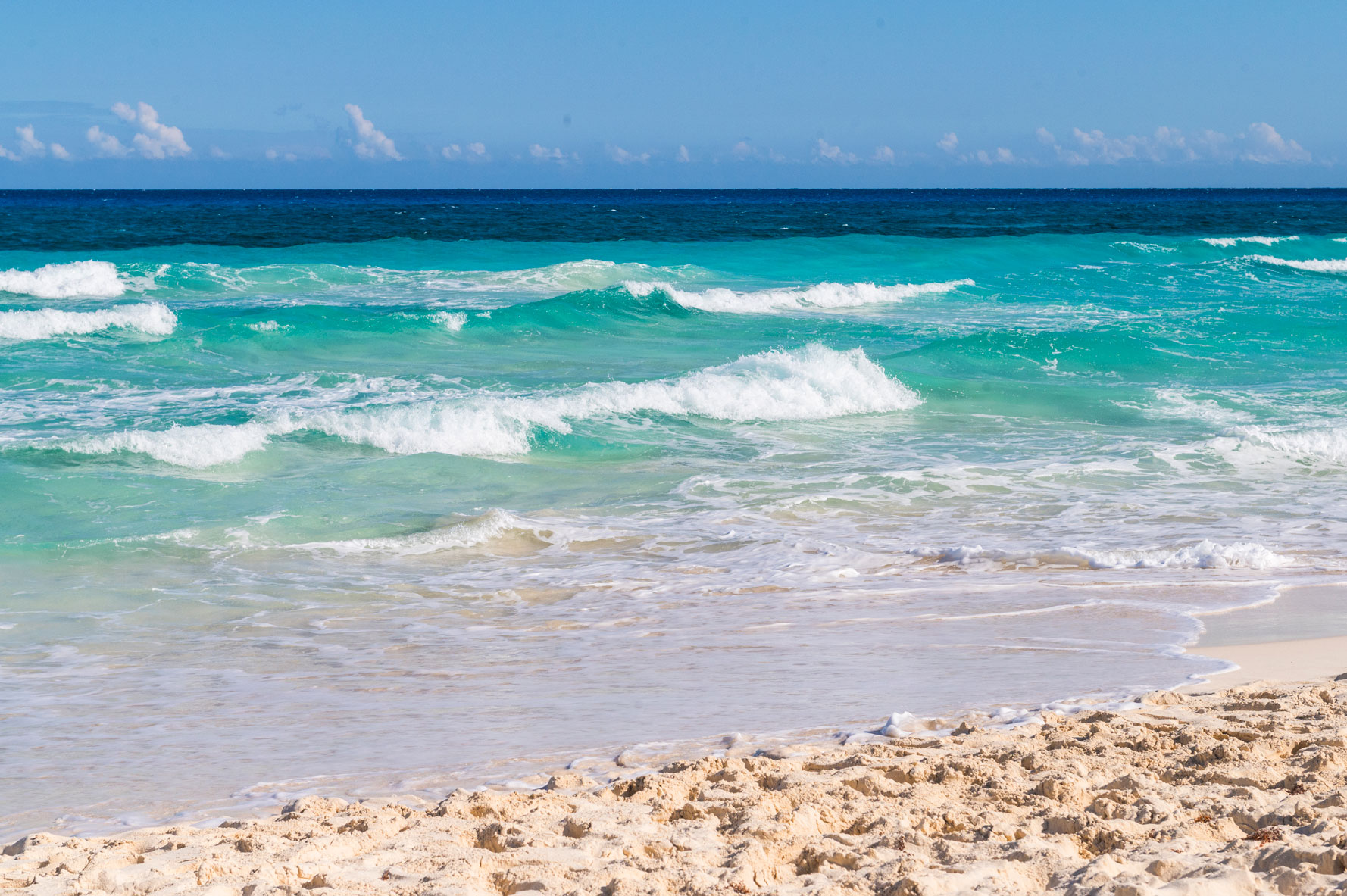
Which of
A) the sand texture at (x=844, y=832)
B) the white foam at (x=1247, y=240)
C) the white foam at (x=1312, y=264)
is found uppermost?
the white foam at (x=1247, y=240)

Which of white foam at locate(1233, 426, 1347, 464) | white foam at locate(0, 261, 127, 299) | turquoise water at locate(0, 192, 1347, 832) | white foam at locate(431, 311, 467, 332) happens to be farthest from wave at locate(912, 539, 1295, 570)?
white foam at locate(0, 261, 127, 299)

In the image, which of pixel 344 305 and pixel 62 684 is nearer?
pixel 62 684

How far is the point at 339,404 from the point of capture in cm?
1245

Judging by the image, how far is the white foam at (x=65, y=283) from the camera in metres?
24.9

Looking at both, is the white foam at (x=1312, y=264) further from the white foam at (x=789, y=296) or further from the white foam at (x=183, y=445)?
the white foam at (x=183, y=445)

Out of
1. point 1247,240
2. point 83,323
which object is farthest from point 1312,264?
point 83,323

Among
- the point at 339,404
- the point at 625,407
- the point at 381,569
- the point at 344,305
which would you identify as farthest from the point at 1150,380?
the point at 344,305

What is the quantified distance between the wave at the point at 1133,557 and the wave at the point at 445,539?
2741mm

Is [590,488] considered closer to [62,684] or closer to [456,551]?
[456,551]

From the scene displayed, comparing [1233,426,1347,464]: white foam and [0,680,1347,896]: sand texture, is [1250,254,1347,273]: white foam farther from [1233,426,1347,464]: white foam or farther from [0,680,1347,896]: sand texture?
[0,680,1347,896]: sand texture

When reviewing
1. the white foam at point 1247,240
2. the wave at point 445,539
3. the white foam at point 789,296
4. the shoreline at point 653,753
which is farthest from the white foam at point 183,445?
the white foam at point 1247,240

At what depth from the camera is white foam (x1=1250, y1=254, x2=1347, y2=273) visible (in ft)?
109

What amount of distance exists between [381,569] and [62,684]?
2.13 meters

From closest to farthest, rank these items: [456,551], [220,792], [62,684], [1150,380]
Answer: [220,792] < [62,684] < [456,551] < [1150,380]
